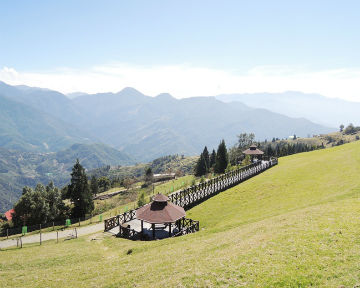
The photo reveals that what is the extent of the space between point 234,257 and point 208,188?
85.3 feet

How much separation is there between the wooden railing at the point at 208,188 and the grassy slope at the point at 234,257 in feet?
27.4

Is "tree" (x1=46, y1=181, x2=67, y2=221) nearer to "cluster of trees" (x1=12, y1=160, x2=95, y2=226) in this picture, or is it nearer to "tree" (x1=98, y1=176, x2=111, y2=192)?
"cluster of trees" (x1=12, y1=160, x2=95, y2=226)

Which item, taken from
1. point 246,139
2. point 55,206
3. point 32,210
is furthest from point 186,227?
point 246,139

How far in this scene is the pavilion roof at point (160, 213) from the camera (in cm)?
2436

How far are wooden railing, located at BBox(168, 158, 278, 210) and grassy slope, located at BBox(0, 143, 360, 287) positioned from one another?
8.35 meters

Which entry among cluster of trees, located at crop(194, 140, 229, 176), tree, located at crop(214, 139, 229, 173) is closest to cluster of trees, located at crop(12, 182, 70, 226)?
tree, located at crop(214, 139, 229, 173)

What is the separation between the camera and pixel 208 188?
39219 mm

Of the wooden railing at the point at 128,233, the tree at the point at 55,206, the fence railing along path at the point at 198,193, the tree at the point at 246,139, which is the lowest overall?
the tree at the point at 55,206

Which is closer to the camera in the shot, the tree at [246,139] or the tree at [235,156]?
the tree at [235,156]

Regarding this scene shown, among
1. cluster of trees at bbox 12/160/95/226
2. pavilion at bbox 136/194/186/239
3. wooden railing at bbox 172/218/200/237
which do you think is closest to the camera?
pavilion at bbox 136/194/186/239

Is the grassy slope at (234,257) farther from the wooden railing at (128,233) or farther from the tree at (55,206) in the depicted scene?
the tree at (55,206)

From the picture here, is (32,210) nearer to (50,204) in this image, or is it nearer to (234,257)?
(50,204)

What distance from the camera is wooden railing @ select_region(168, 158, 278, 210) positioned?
118 feet

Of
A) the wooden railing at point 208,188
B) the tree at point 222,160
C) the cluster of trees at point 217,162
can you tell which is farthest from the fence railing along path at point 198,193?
the cluster of trees at point 217,162
